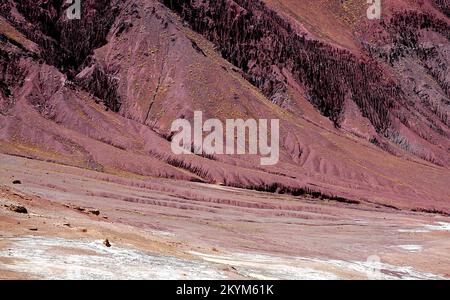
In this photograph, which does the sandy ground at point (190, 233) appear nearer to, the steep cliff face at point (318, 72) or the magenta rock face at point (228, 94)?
the magenta rock face at point (228, 94)

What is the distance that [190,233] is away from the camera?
149 ft

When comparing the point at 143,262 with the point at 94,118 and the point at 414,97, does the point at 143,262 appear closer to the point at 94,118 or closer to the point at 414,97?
the point at 94,118

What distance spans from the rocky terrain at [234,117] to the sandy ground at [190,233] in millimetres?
265

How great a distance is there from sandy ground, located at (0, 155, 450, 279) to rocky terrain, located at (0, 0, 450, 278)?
265 mm

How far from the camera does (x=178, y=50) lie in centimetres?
11781

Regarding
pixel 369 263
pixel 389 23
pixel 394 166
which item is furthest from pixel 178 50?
pixel 369 263

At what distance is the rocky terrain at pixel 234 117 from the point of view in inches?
1746

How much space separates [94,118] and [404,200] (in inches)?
1886

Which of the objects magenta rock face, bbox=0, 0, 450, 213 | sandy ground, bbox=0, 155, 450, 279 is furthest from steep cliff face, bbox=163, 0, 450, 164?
sandy ground, bbox=0, 155, 450, 279

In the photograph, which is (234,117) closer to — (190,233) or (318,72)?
(318,72)

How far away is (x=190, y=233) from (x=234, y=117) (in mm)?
65300

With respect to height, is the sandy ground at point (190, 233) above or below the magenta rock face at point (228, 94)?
below

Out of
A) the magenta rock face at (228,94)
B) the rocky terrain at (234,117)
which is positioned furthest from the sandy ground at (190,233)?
the magenta rock face at (228,94)

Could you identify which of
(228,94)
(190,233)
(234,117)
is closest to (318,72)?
(228,94)
